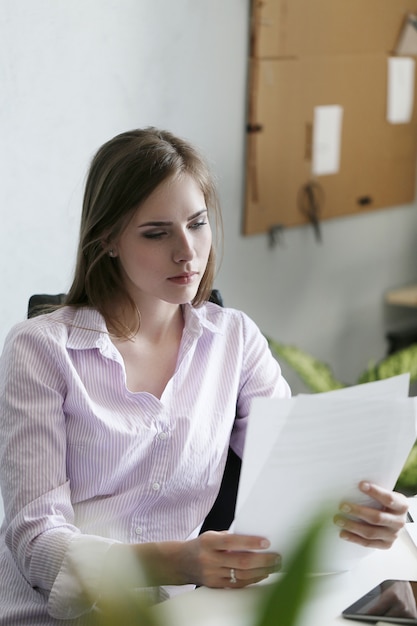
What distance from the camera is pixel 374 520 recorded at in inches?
48.3

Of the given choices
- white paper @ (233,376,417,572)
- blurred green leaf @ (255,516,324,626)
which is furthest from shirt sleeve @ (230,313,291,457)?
blurred green leaf @ (255,516,324,626)

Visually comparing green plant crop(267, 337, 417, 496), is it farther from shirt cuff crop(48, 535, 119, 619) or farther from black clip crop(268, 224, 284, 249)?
black clip crop(268, 224, 284, 249)

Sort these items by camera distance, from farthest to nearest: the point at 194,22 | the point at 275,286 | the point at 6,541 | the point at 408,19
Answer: the point at 408,19, the point at 275,286, the point at 194,22, the point at 6,541

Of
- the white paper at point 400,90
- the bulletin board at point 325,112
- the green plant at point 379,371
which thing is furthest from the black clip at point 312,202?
the green plant at point 379,371

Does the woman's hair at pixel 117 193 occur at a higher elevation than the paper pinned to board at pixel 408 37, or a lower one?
lower

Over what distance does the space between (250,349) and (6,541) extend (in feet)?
1.72

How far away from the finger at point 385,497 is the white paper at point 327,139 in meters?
2.35

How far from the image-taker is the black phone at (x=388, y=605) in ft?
3.59

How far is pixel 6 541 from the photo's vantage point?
1.36 meters

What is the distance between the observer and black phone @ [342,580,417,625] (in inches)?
43.1

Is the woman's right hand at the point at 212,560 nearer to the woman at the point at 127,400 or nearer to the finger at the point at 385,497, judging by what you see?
the woman at the point at 127,400

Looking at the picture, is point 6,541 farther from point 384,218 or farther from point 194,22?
point 384,218

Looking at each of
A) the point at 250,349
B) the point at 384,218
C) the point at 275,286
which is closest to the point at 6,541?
the point at 250,349

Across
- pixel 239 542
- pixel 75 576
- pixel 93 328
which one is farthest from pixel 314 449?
pixel 93 328
